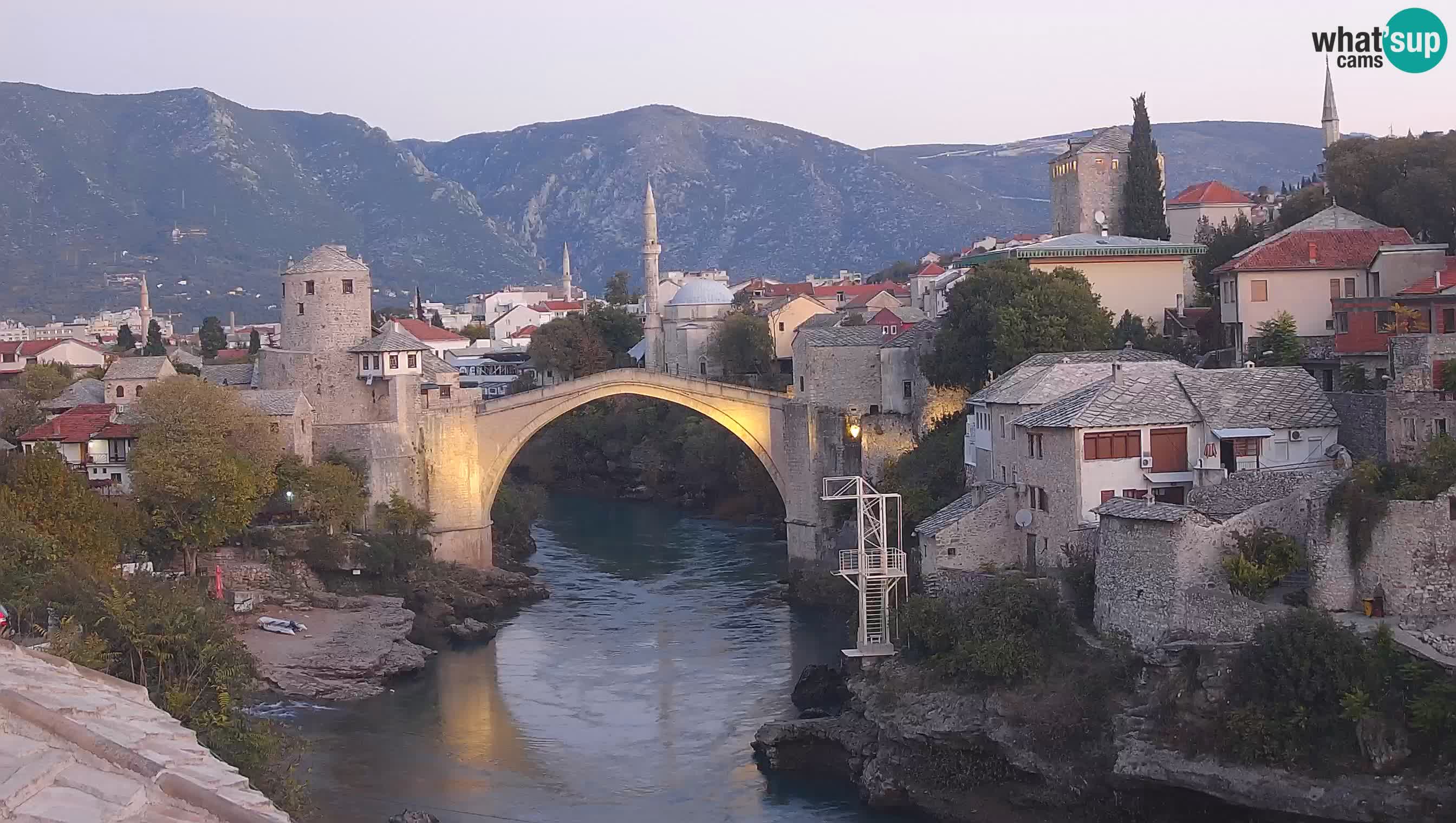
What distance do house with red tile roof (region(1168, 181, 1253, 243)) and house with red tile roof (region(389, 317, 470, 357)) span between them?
29.4 meters

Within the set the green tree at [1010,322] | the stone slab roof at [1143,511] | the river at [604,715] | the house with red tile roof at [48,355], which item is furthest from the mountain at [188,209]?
the stone slab roof at [1143,511]

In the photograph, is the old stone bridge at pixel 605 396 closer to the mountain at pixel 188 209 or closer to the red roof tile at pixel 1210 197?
the red roof tile at pixel 1210 197

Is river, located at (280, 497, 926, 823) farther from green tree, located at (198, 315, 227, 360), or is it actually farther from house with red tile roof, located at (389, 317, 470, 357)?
green tree, located at (198, 315, 227, 360)

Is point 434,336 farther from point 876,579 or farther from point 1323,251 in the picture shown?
point 1323,251

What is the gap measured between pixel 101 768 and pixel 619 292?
7702cm

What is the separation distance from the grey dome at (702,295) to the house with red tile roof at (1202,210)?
17152 millimetres

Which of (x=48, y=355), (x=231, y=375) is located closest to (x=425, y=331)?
(x=48, y=355)

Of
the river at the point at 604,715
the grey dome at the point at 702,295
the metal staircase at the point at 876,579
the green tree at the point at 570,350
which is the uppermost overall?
the grey dome at the point at 702,295

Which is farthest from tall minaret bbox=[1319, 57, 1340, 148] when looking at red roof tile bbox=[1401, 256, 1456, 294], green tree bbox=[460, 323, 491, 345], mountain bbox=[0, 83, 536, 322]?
mountain bbox=[0, 83, 536, 322]

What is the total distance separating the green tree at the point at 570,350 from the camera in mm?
71438

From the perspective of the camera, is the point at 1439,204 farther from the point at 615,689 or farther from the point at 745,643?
the point at 615,689

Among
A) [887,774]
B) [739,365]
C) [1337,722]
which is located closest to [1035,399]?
[887,774]

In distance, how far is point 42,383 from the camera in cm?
5303

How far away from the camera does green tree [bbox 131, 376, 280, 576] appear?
131ft
